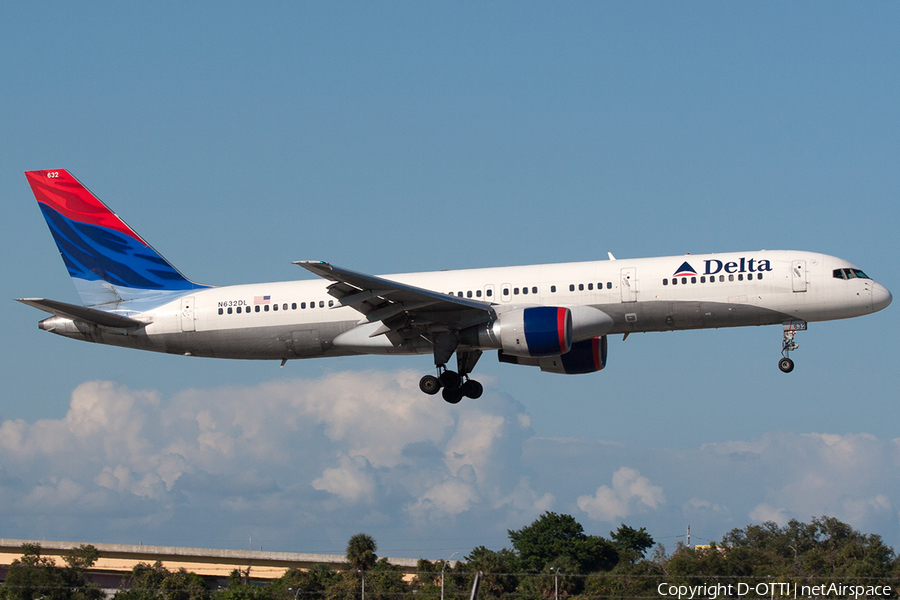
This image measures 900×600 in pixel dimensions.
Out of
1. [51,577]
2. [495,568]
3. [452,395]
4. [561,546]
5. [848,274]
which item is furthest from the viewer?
[561,546]

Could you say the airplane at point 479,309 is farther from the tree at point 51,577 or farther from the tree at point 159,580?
the tree at point 159,580

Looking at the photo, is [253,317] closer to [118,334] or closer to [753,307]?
[118,334]

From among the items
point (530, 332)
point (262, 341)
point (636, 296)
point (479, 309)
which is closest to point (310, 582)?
point (262, 341)

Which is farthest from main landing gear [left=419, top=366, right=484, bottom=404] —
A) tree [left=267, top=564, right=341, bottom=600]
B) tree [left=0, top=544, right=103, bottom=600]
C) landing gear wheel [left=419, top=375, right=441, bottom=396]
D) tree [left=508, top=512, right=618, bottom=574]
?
tree [left=508, top=512, right=618, bottom=574]

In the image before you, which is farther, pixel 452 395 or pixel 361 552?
pixel 361 552

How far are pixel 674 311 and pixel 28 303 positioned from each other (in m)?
23.6

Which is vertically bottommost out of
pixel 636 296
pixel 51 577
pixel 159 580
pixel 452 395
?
pixel 159 580

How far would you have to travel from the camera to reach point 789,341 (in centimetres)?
4025

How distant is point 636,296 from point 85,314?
21.6 meters

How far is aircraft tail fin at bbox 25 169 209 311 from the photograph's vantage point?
45.6 meters

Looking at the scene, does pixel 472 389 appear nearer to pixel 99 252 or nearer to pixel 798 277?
pixel 798 277

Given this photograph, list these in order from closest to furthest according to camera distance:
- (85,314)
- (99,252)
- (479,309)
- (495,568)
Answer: (479,309), (85,314), (99,252), (495,568)

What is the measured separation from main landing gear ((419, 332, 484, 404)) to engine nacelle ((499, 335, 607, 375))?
1.81 metres

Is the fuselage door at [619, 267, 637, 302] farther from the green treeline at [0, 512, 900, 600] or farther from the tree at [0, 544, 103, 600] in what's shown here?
the tree at [0, 544, 103, 600]
